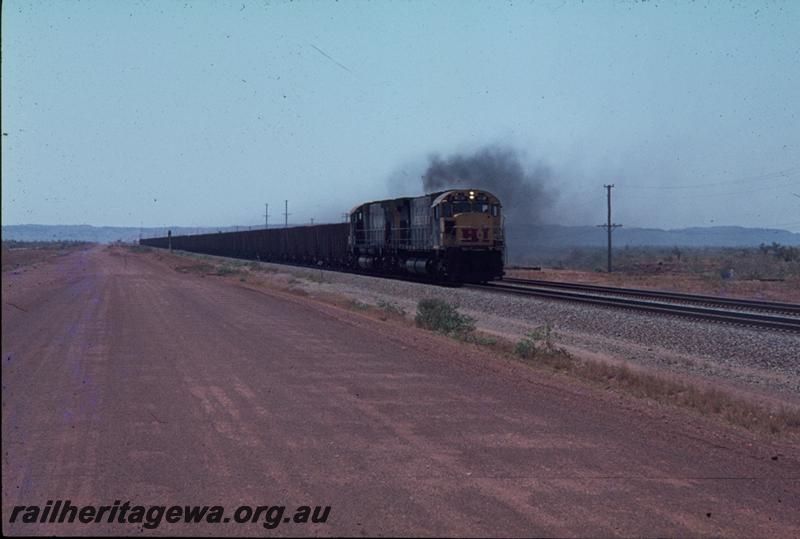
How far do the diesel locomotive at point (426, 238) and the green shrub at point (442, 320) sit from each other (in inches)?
440

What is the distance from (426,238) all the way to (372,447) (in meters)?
28.5

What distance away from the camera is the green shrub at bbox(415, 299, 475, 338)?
65.5 ft

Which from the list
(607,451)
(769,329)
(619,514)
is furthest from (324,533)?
(769,329)

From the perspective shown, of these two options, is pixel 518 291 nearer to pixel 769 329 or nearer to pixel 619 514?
pixel 769 329

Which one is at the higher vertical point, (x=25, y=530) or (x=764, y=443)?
(x=25, y=530)

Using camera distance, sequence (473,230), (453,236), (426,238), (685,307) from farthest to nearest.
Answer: (426,238) < (473,230) < (453,236) < (685,307)

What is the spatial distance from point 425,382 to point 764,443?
4.71 meters

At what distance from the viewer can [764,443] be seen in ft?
31.1
